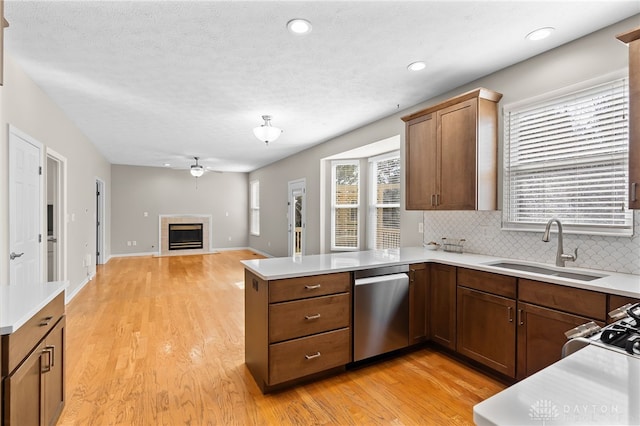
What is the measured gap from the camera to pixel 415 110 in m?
3.88

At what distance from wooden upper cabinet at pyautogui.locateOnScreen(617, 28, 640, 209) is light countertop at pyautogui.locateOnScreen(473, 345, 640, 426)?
143 cm

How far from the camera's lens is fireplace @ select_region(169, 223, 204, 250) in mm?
9406

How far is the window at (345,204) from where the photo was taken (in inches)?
233

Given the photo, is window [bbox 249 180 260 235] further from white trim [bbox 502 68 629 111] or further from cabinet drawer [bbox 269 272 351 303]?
white trim [bbox 502 68 629 111]

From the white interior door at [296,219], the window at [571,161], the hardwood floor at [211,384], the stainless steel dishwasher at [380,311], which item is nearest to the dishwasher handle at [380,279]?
the stainless steel dishwasher at [380,311]

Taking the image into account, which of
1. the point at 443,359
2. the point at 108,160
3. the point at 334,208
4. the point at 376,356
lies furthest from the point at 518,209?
the point at 108,160

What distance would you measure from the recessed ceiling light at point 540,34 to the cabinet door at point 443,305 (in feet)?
6.16

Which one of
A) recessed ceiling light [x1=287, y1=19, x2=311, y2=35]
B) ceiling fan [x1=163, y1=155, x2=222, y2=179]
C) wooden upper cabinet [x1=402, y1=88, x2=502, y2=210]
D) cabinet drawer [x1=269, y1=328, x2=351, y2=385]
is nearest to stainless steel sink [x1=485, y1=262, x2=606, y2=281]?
wooden upper cabinet [x1=402, y1=88, x2=502, y2=210]

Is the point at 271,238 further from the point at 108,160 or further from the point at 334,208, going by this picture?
the point at 108,160

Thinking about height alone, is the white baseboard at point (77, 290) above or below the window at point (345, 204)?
below

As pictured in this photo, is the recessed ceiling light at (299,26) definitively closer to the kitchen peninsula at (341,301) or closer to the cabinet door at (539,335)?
the kitchen peninsula at (341,301)

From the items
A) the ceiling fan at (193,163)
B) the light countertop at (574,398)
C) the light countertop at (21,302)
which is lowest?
the light countertop at (21,302)

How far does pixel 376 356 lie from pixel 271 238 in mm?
6087

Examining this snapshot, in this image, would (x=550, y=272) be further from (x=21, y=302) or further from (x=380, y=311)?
(x=21, y=302)
